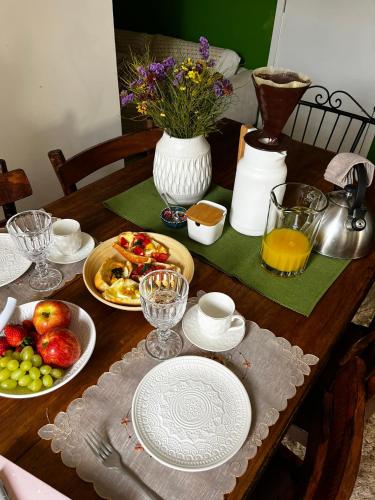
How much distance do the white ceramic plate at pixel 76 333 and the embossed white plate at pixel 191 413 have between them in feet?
0.39

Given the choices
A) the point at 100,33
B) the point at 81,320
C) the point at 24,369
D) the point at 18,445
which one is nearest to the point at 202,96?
the point at 81,320

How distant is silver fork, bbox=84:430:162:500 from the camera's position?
574 mm

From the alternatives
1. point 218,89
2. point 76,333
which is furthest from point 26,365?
point 218,89

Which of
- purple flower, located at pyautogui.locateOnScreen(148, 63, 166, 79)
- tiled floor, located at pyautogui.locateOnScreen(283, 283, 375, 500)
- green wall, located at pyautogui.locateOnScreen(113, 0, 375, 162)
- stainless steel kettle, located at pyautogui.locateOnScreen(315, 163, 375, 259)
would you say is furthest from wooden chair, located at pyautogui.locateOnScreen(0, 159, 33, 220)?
green wall, located at pyautogui.locateOnScreen(113, 0, 375, 162)

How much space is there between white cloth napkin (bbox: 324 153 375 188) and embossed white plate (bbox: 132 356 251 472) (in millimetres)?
598

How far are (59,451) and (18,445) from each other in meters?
0.07

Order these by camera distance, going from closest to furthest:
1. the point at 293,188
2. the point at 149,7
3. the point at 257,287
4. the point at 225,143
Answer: the point at 257,287
the point at 293,188
the point at 225,143
the point at 149,7

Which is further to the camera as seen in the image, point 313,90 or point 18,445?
point 313,90

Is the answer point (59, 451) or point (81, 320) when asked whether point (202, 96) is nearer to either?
point (81, 320)

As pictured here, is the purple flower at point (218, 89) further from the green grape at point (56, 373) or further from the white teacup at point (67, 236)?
the green grape at point (56, 373)

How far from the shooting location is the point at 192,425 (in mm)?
648

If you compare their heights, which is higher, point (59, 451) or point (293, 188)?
point (293, 188)

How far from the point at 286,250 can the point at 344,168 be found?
0.28m

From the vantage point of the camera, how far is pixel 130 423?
656 millimetres
